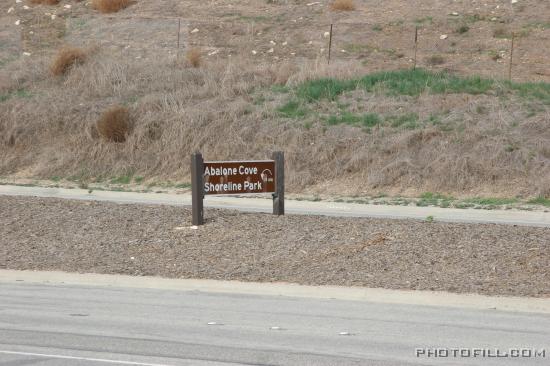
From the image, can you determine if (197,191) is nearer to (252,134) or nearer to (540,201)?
(540,201)

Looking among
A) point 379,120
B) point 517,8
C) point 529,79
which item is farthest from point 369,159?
point 517,8

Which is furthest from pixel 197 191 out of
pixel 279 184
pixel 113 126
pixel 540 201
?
pixel 113 126

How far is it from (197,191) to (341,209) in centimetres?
699

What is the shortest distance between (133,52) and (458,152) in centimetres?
1927

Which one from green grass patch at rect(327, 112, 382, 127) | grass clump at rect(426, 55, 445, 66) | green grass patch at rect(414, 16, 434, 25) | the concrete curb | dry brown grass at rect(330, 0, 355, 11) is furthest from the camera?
dry brown grass at rect(330, 0, 355, 11)

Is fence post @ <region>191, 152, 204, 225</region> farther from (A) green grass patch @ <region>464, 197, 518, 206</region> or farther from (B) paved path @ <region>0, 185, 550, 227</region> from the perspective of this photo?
(A) green grass patch @ <region>464, 197, 518, 206</region>

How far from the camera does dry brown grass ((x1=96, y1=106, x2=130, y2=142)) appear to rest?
1250 inches

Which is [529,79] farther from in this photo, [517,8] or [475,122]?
[517,8]

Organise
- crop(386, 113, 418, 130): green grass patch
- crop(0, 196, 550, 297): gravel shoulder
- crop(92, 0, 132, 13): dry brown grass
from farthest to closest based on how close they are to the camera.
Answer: crop(92, 0, 132, 13): dry brown grass < crop(386, 113, 418, 130): green grass patch < crop(0, 196, 550, 297): gravel shoulder

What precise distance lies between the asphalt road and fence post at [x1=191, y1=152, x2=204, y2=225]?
3730mm

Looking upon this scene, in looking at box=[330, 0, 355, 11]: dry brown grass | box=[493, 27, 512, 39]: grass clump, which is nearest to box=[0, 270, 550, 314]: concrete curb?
box=[493, 27, 512, 39]: grass clump

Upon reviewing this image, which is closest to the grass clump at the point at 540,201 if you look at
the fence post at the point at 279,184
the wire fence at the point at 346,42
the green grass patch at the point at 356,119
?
the green grass patch at the point at 356,119

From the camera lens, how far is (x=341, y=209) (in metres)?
22.9

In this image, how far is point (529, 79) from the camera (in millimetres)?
33906
